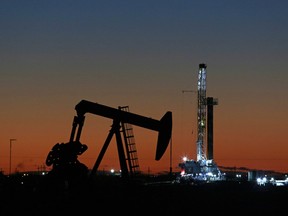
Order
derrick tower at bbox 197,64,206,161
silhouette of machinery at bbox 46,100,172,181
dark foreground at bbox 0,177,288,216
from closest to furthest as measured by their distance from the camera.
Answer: dark foreground at bbox 0,177,288,216
silhouette of machinery at bbox 46,100,172,181
derrick tower at bbox 197,64,206,161

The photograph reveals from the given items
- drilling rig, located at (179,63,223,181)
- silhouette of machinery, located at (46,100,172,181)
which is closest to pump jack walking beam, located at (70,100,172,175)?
silhouette of machinery, located at (46,100,172,181)

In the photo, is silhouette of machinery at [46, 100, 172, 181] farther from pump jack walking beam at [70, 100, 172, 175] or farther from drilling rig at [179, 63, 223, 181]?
drilling rig at [179, 63, 223, 181]

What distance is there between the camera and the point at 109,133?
37.0 metres

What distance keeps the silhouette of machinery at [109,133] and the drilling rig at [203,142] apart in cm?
11477

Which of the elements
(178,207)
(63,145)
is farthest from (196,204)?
(63,145)

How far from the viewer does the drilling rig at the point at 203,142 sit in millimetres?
152125

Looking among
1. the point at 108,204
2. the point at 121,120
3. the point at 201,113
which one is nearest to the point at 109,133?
the point at 121,120

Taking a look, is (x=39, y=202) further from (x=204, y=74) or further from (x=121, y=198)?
(x=204, y=74)

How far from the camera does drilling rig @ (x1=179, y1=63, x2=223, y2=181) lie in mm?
152125

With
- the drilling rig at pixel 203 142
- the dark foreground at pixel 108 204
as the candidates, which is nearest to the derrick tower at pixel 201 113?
the drilling rig at pixel 203 142

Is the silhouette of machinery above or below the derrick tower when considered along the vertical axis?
below

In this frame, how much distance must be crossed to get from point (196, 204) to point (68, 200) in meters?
7.26

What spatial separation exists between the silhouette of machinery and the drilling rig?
115 m

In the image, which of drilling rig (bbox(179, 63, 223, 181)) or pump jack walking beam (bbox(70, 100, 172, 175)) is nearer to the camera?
pump jack walking beam (bbox(70, 100, 172, 175))
